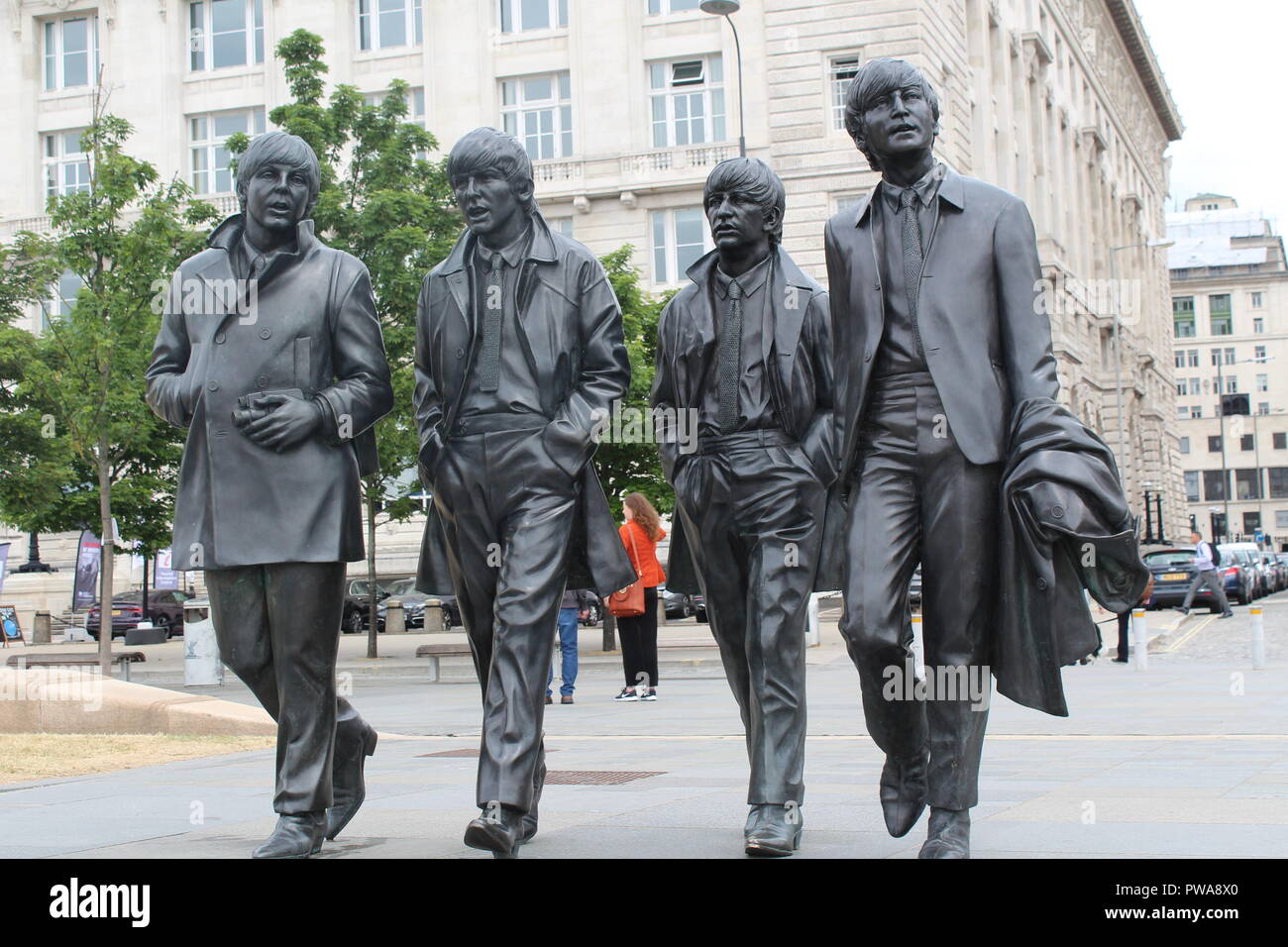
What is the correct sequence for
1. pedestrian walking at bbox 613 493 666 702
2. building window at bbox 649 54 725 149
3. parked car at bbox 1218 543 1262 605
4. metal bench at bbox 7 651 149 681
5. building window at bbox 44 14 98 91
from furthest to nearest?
building window at bbox 44 14 98 91, building window at bbox 649 54 725 149, parked car at bbox 1218 543 1262 605, metal bench at bbox 7 651 149 681, pedestrian walking at bbox 613 493 666 702

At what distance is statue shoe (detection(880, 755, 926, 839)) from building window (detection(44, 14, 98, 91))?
2036 inches

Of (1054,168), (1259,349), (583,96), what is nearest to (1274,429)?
(1259,349)

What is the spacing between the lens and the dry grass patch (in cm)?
907

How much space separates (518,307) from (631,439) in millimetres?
20392

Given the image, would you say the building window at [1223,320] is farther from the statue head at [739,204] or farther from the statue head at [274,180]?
the statue head at [274,180]

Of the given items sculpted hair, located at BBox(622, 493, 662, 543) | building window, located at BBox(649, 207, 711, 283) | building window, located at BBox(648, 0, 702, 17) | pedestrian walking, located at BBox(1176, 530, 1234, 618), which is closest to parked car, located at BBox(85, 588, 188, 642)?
building window, located at BBox(649, 207, 711, 283)

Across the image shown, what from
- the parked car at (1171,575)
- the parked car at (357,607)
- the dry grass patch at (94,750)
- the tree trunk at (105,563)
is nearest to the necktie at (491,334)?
the dry grass patch at (94,750)

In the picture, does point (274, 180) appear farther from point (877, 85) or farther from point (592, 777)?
point (592, 777)

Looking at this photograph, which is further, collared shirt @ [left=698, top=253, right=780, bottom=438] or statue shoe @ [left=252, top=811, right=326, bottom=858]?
collared shirt @ [left=698, top=253, right=780, bottom=438]

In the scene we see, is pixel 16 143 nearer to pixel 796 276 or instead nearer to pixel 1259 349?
pixel 796 276

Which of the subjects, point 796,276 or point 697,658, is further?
point 697,658

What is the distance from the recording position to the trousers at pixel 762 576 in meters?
5.29

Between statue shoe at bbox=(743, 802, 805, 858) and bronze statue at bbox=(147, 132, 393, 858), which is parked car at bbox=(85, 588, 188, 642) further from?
statue shoe at bbox=(743, 802, 805, 858)
